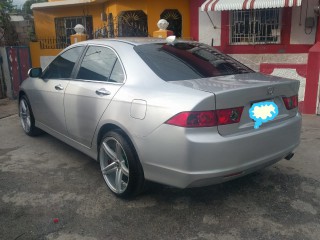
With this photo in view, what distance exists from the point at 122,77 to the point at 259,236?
1917 mm

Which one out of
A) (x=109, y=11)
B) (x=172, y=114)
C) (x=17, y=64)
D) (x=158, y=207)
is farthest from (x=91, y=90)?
(x=109, y=11)

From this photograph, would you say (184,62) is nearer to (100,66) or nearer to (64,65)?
(100,66)

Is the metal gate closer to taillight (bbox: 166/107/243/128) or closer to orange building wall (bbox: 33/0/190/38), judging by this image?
orange building wall (bbox: 33/0/190/38)

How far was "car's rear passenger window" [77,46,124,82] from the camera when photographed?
3.50 m

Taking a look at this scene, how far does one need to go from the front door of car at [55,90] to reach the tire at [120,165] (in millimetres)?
1031

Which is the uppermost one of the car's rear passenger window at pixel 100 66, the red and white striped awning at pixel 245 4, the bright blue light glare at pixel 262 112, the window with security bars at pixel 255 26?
the red and white striped awning at pixel 245 4

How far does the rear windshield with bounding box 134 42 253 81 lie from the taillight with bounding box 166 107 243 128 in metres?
0.55

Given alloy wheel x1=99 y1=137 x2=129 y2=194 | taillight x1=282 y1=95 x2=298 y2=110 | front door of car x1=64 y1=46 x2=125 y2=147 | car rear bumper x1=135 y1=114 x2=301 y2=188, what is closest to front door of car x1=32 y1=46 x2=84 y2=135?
front door of car x1=64 y1=46 x2=125 y2=147

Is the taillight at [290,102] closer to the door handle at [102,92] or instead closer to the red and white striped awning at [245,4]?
the door handle at [102,92]

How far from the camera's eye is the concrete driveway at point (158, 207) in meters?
2.83

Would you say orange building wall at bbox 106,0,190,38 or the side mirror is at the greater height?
orange building wall at bbox 106,0,190,38

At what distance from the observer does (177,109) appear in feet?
8.80

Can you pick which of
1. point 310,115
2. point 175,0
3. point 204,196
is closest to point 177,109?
point 204,196

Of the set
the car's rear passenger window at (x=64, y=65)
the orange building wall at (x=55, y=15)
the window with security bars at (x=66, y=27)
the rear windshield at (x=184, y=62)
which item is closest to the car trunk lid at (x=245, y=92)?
the rear windshield at (x=184, y=62)
